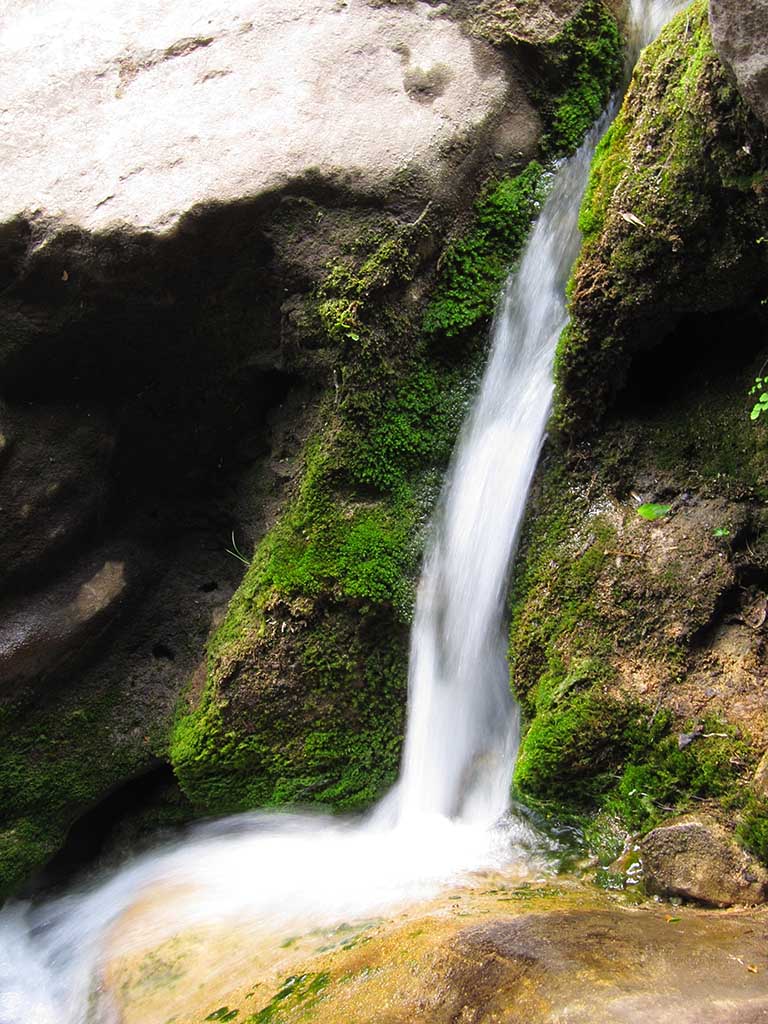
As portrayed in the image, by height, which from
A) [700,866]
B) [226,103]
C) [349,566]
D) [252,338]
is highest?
[226,103]

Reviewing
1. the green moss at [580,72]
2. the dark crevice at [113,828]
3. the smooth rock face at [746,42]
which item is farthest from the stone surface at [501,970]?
the green moss at [580,72]

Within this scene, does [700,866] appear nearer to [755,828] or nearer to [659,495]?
[755,828]

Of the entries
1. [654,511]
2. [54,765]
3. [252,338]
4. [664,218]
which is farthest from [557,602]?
[54,765]

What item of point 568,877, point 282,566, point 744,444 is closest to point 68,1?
point 282,566

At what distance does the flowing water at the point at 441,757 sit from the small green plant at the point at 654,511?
0.60 meters

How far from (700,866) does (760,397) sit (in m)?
A: 1.69

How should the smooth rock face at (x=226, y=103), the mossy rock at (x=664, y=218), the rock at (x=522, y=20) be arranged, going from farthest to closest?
the rock at (x=522, y=20) < the smooth rock face at (x=226, y=103) < the mossy rock at (x=664, y=218)

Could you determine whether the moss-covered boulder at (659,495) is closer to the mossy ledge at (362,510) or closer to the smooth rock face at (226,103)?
the mossy ledge at (362,510)

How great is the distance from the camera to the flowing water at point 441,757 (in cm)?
365

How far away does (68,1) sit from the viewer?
15.7 ft

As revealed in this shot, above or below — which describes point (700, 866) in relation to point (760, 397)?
below

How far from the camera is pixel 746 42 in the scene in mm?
2387

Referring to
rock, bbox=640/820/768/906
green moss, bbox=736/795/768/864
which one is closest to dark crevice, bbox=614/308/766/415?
green moss, bbox=736/795/768/864

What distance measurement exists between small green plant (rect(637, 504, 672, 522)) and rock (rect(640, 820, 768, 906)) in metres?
1.21
